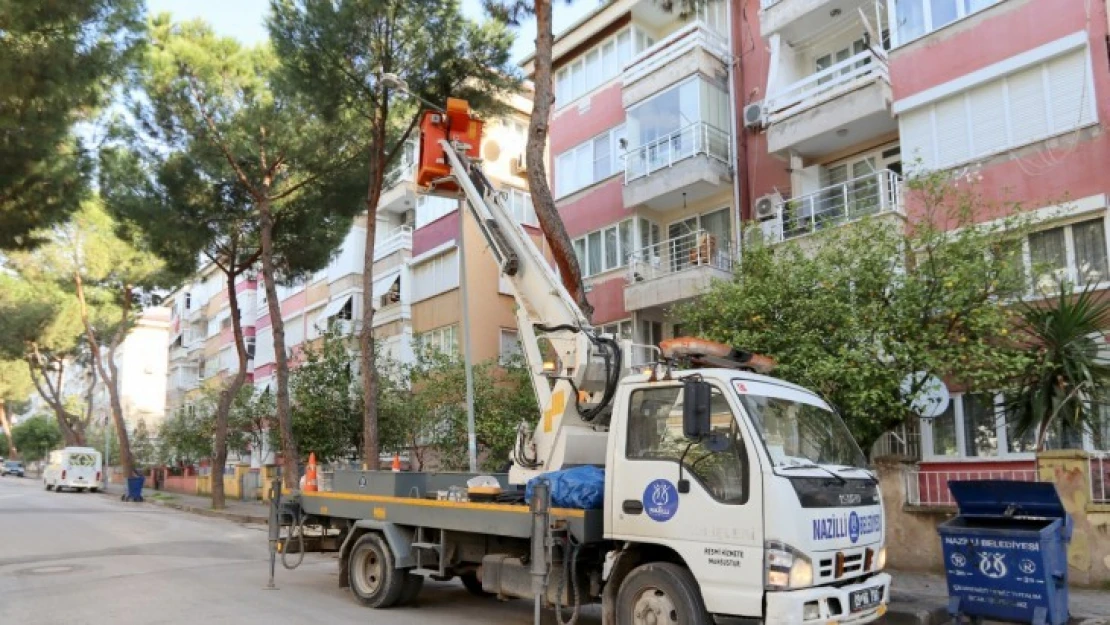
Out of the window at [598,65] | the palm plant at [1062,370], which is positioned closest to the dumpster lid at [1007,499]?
the palm plant at [1062,370]

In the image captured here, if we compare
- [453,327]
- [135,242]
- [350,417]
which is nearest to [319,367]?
[350,417]

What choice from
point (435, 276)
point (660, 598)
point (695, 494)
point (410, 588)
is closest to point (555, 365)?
point (695, 494)

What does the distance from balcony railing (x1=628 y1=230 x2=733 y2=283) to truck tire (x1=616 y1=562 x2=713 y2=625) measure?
41.8 feet

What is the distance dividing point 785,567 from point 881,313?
18.0 ft

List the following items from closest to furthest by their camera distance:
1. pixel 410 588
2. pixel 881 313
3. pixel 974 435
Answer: pixel 410 588, pixel 881 313, pixel 974 435

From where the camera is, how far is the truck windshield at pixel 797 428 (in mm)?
6660

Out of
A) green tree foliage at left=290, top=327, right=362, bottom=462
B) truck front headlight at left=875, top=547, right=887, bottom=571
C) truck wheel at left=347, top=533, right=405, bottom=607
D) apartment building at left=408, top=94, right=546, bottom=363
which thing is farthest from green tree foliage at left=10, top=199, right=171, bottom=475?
truck front headlight at left=875, top=547, right=887, bottom=571

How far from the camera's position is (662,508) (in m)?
6.83

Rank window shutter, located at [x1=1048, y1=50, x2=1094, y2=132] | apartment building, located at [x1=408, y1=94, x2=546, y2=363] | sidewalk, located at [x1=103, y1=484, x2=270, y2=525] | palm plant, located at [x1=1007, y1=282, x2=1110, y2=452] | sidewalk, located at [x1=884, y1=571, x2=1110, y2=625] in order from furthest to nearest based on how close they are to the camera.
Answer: apartment building, located at [x1=408, y1=94, x2=546, y2=363] < sidewalk, located at [x1=103, y1=484, x2=270, y2=525] < window shutter, located at [x1=1048, y1=50, x2=1094, y2=132] < palm plant, located at [x1=1007, y1=282, x2=1110, y2=452] < sidewalk, located at [x1=884, y1=571, x2=1110, y2=625]

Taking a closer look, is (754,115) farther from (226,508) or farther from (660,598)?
(226,508)


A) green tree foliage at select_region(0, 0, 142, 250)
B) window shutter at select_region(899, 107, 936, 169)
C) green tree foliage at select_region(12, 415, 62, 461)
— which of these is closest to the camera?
green tree foliage at select_region(0, 0, 142, 250)

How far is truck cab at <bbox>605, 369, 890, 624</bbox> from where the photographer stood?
620 centimetres

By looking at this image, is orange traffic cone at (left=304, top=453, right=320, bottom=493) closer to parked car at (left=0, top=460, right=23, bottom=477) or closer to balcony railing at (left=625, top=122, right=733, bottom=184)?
balcony railing at (left=625, top=122, right=733, bottom=184)

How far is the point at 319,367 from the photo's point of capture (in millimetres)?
25234
